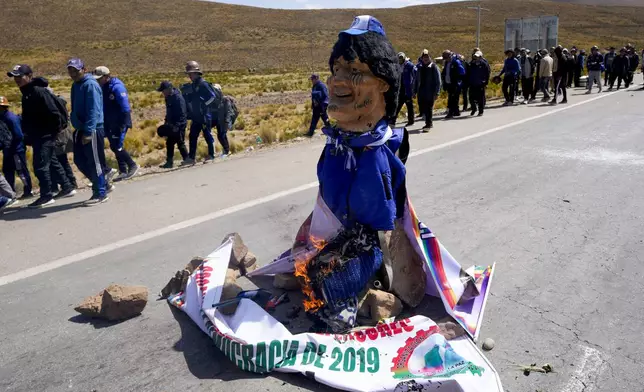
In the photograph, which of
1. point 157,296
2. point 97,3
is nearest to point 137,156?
point 157,296

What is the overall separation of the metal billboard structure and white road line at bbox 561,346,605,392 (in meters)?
24.9

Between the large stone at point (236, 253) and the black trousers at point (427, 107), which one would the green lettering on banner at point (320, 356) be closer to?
the large stone at point (236, 253)

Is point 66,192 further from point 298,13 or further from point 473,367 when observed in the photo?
point 298,13

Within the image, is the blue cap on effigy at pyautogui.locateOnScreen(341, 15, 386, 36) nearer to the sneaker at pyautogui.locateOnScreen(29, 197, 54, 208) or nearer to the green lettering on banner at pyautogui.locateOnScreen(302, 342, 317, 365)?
the green lettering on banner at pyautogui.locateOnScreen(302, 342, 317, 365)

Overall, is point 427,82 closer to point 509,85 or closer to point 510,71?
point 510,71

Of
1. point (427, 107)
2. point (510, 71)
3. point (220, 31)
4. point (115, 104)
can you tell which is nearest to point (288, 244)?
point (115, 104)

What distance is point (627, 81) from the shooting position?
22.3m

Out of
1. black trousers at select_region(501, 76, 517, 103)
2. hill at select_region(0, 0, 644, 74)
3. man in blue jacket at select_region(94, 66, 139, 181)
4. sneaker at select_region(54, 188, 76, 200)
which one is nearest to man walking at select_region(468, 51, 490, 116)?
black trousers at select_region(501, 76, 517, 103)

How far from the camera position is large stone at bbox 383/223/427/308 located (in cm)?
407

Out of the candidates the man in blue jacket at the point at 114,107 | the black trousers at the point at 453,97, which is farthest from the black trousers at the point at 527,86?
the man in blue jacket at the point at 114,107

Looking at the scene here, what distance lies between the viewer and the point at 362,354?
11.2 ft

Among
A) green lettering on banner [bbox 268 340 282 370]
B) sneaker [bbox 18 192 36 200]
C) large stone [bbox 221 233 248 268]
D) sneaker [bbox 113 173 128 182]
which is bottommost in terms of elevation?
sneaker [bbox 113 173 128 182]

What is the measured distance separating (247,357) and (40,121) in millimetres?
5691

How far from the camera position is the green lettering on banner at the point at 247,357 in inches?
133
